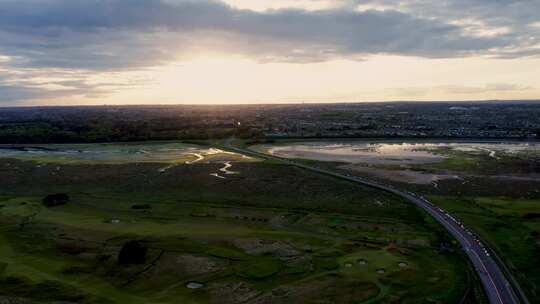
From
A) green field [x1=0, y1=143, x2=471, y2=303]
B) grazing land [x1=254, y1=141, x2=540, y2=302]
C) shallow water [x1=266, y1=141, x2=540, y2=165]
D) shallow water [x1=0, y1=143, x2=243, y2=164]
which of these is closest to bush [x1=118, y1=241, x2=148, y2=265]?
green field [x1=0, y1=143, x2=471, y2=303]

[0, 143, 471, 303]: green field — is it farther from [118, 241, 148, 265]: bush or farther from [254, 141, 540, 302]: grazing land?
[254, 141, 540, 302]: grazing land

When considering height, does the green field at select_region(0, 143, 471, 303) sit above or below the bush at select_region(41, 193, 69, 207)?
below

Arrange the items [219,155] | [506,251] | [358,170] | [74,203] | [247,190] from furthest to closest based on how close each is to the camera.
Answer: [219,155]
[358,170]
[247,190]
[74,203]
[506,251]

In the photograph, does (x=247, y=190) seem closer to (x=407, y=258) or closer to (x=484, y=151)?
(x=407, y=258)

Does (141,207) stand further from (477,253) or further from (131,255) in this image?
(477,253)

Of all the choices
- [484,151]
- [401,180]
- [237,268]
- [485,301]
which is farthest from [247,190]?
[484,151]
